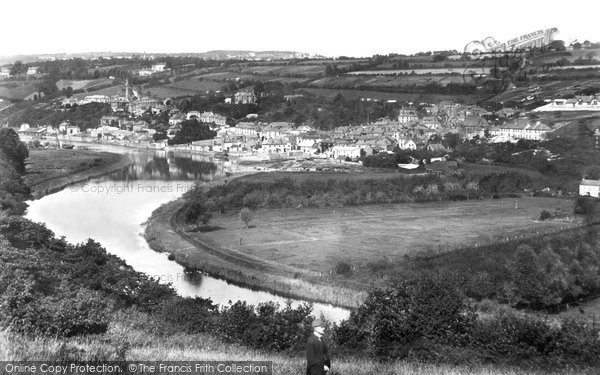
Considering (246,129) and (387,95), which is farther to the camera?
(387,95)

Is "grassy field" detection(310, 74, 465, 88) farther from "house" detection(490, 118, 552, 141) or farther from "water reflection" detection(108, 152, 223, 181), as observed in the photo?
"water reflection" detection(108, 152, 223, 181)

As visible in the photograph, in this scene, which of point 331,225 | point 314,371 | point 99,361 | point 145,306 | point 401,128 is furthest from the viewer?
point 401,128

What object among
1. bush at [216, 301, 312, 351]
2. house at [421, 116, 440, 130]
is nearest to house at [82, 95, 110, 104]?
house at [421, 116, 440, 130]

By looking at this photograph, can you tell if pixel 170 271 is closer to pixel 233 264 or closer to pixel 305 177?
pixel 233 264

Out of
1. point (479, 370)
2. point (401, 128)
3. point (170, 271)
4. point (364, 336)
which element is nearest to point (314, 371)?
point (479, 370)

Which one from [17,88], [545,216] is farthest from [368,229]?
[17,88]

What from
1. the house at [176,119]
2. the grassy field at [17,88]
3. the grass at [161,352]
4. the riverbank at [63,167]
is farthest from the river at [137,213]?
the grassy field at [17,88]

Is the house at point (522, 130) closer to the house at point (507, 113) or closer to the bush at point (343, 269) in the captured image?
the house at point (507, 113)

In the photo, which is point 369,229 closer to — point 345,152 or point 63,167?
point 345,152
